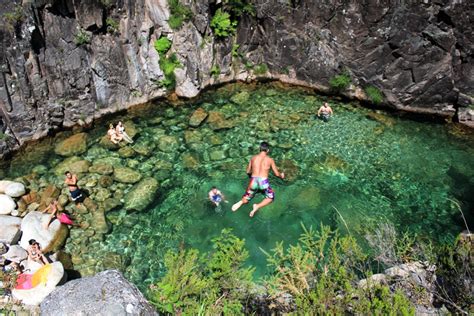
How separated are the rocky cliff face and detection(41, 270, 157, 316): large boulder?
8.92 meters

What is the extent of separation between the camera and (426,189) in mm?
13148

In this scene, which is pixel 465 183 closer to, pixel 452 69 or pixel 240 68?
pixel 452 69

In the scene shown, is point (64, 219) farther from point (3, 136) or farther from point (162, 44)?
point (162, 44)

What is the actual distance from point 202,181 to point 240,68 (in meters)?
7.18

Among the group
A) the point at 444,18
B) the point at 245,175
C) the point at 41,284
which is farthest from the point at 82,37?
the point at 444,18

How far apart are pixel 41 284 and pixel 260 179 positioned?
6.57 m

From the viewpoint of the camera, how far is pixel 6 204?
12.4m

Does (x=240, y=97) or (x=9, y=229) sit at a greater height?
(x=240, y=97)

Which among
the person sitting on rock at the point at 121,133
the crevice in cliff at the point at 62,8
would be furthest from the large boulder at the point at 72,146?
the crevice in cliff at the point at 62,8

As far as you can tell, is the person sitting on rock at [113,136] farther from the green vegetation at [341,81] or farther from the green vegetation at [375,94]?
the green vegetation at [375,94]

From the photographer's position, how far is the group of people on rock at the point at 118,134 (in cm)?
1523

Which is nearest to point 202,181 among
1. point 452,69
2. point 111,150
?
point 111,150

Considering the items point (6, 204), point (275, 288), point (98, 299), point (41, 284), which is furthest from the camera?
point (6, 204)

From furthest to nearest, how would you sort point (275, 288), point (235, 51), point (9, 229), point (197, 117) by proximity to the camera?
1. point (235, 51)
2. point (197, 117)
3. point (9, 229)
4. point (275, 288)
